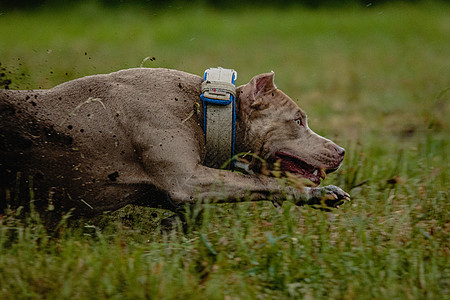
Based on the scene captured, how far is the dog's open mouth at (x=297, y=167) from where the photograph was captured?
176 inches

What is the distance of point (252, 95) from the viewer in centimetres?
440

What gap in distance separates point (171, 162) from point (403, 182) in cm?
217

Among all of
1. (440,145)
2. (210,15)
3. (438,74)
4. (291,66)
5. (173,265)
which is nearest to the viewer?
(173,265)

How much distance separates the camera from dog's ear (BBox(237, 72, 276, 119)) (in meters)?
4.41

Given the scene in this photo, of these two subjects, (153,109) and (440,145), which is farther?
(440,145)

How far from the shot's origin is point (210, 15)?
719 inches

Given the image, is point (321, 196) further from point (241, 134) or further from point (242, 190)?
point (241, 134)

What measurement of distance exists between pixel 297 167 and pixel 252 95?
2.14 ft

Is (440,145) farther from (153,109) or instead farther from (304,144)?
(153,109)

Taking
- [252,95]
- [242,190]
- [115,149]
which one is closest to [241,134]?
[252,95]

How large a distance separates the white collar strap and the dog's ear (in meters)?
0.18

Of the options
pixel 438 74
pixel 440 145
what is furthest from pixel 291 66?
pixel 440 145

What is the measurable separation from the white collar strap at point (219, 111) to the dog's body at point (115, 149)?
75mm

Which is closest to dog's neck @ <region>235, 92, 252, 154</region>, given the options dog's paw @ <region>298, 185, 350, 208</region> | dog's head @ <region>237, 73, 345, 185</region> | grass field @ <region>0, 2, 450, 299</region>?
dog's head @ <region>237, 73, 345, 185</region>
